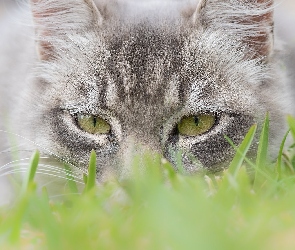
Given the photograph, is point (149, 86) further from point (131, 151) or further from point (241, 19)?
point (241, 19)

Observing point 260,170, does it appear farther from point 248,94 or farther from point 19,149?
point 19,149

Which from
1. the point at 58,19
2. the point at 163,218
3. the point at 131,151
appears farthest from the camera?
the point at 58,19

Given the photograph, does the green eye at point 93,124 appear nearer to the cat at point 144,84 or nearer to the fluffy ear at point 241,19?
the cat at point 144,84

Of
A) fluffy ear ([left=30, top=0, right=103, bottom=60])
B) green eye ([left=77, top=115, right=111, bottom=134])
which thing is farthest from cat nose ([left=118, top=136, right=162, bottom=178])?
fluffy ear ([left=30, top=0, right=103, bottom=60])

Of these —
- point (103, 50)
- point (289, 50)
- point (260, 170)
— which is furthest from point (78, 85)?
point (289, 50)

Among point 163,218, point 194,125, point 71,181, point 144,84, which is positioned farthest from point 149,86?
point 163,218

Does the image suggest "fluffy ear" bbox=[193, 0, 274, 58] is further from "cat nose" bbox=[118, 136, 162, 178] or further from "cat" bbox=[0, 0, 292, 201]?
"cat nose" bbox=[118, 136, 162, 178]

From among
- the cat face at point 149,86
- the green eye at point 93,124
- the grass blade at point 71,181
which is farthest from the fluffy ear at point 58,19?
the grass blade at point 71,181
